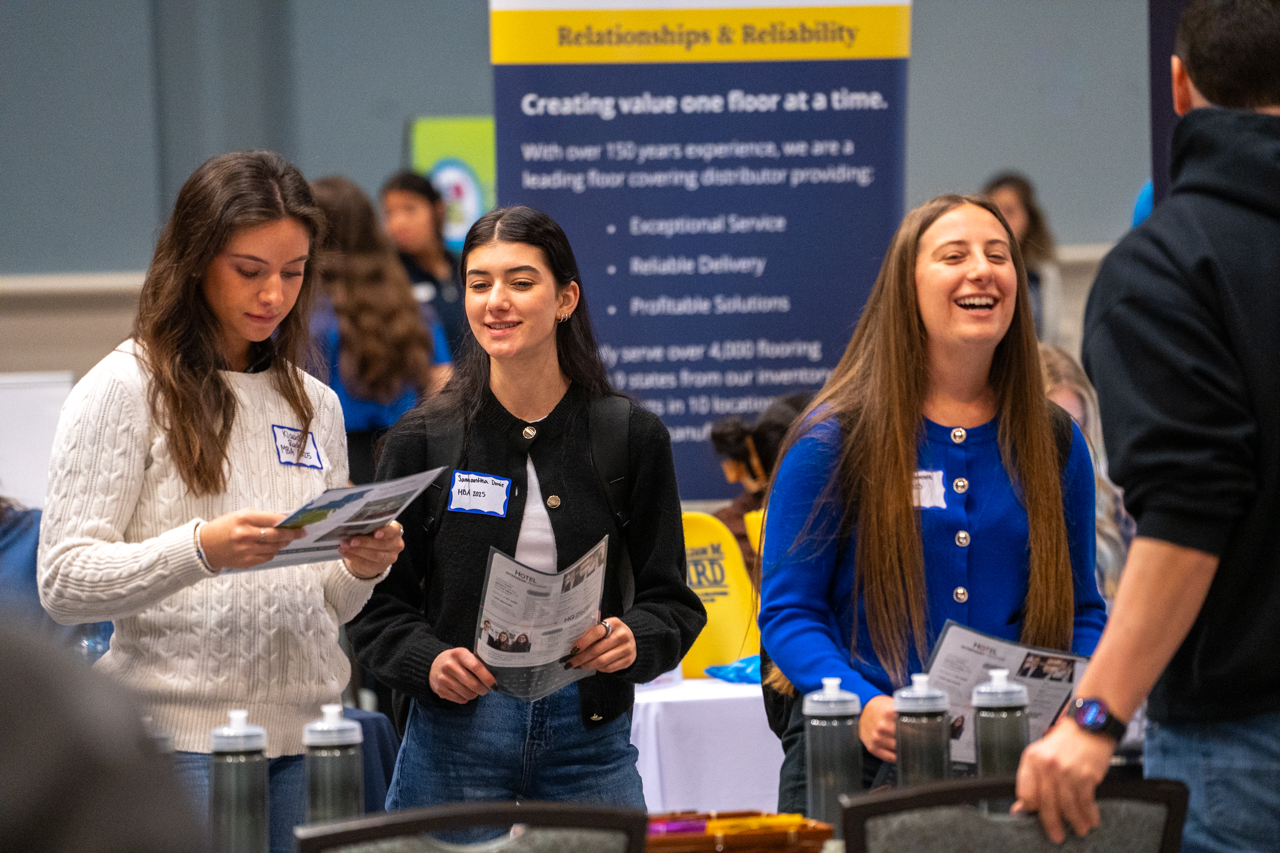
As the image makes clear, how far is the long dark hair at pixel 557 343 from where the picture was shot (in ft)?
7.59

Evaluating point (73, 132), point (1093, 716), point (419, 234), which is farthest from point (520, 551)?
point (73, 132)

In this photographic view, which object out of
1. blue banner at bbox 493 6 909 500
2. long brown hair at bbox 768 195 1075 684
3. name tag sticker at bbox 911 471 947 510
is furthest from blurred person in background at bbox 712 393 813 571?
name tag sticker at bbox 911 471 947 510

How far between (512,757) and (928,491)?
798 mm

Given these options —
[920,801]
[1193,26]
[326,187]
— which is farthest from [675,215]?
[920,801]

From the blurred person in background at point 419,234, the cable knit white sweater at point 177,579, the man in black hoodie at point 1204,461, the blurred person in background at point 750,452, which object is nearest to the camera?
the man in black hoodie at point 1204,461

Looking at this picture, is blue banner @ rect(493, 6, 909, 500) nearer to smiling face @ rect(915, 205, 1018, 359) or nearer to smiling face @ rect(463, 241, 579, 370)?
smiling face @ rect(463, 241, 579, 370)

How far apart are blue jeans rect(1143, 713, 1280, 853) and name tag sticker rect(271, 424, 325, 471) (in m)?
1.33

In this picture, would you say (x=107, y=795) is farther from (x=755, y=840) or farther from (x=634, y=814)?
(x=755, y=840)

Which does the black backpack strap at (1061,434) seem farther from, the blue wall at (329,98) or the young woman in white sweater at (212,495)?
the blue wall at (329,98)

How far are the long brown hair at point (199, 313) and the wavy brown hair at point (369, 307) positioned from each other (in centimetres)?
223

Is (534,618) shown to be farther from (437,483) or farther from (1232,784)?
(1232,784)

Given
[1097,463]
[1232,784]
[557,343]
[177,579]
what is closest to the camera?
[1232,784]

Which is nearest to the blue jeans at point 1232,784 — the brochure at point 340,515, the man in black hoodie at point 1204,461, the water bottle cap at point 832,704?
the man in black hoodie at point 1204,461

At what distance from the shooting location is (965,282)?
207cm
